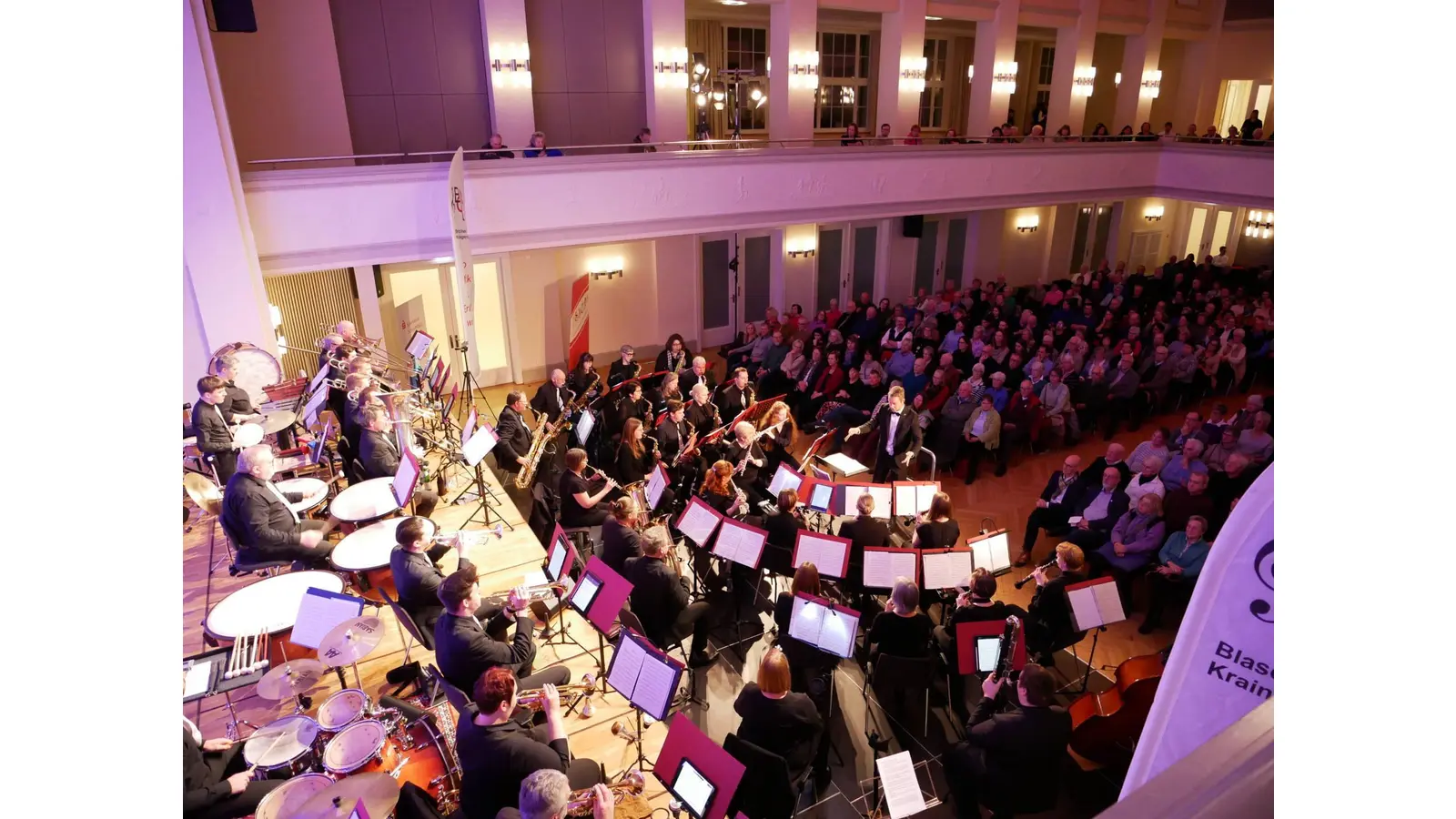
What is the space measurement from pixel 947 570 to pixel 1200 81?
19.5 meters

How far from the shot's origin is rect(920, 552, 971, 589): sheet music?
508 cm

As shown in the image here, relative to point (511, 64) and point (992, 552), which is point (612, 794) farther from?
point (511, 64)

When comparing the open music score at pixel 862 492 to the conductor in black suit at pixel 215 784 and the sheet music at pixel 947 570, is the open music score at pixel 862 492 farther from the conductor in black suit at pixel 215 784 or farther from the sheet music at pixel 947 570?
the conductor in black suit at pixel 215 784

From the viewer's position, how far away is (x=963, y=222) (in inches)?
673

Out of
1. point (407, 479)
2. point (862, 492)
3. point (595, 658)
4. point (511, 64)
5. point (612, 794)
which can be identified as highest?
point (511, 64)

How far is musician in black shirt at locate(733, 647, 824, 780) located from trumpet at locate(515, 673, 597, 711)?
1.07 m

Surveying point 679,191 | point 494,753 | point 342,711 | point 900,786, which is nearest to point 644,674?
point 494,753

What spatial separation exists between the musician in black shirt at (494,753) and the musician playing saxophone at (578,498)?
2.89 meters

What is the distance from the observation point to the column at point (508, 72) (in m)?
10.7

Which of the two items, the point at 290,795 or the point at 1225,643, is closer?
the point at 1225,643

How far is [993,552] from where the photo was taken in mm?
5414
